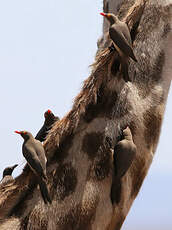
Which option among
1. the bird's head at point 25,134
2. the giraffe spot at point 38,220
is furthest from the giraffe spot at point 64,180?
the bird's head at point 25,134

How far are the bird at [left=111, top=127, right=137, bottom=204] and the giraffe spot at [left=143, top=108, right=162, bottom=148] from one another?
6.0 inches

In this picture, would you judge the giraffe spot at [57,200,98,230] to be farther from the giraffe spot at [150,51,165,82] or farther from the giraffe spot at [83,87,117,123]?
the giraffe spot at [150,51,165,82]

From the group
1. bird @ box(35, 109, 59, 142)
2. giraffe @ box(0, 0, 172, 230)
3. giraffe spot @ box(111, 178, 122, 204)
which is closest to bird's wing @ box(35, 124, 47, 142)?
bird @ box(35, 109, 59, 142)

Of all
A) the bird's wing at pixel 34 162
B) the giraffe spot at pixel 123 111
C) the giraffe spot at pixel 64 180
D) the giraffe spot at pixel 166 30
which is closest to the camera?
the bird's wing at pixel 34 162

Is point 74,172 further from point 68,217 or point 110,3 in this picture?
point 110,3

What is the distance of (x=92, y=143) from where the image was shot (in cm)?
253

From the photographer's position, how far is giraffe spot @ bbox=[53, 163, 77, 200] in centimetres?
245

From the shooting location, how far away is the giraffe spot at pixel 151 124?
260 centimetres

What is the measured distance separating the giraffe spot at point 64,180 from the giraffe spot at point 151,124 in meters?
0.47

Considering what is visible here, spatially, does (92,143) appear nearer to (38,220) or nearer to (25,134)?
(25,134)

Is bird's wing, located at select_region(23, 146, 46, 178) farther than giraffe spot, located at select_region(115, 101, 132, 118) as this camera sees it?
No

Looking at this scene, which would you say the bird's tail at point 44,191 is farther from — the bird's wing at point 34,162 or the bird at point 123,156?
the bird at point 123,156

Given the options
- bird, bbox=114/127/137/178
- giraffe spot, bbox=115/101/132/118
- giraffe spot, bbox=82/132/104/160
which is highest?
giraffe spot, bbox=115/101/132/118

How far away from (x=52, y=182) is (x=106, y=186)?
0.30m
